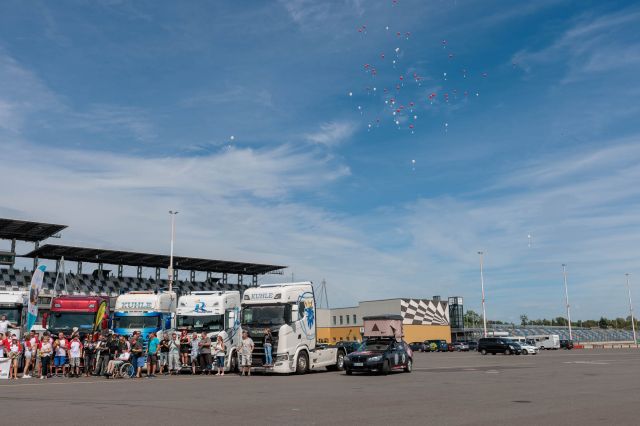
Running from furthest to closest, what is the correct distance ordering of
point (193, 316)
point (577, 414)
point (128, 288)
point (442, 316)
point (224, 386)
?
point (442, 316) → point (128, 288) → point (193, 316) → point (224, 386) → point (577, 414)

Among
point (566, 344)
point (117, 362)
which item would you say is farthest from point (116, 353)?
point (566, 344)

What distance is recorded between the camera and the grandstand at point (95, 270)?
53.1m

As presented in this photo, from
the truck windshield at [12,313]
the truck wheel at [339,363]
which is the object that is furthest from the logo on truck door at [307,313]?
the truck windshield at [12,313]

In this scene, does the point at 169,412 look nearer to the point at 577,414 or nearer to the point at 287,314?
the point at 577,414

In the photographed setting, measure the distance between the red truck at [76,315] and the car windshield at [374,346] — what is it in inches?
496

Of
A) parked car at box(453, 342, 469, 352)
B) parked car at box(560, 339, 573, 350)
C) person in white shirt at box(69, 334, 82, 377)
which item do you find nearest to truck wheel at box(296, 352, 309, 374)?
person in white shirt at box(69, 334, 82, 377)

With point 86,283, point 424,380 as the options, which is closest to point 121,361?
point 424,380

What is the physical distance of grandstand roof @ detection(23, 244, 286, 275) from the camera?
57.2m

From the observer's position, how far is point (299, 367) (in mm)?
23266

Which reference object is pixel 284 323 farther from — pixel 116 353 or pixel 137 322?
pixel 137 322

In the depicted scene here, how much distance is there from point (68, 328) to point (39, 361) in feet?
12.6

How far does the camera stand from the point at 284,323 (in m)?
22.4

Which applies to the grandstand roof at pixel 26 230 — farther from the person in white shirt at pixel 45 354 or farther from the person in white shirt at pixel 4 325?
the person in white shirt at pixel 45 354

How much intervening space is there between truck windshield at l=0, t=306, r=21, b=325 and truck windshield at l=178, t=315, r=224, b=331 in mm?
8167
